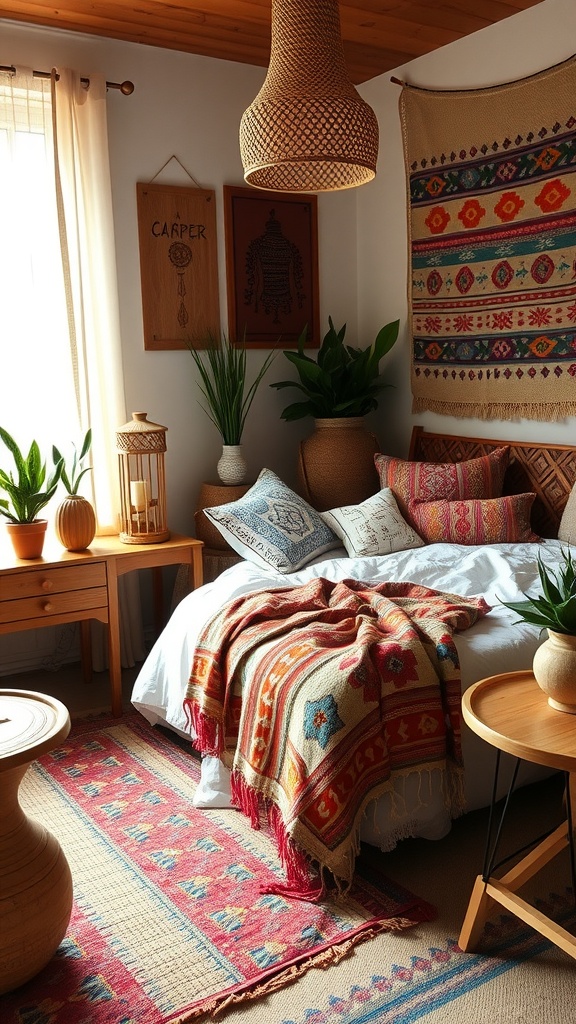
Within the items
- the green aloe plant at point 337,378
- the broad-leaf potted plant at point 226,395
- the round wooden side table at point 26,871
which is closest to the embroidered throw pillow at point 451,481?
the green aloe plant at point 337,378

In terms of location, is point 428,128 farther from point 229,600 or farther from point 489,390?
point 229,600

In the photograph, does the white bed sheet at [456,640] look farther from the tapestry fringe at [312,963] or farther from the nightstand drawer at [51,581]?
the nightstand drawer at [51,581]

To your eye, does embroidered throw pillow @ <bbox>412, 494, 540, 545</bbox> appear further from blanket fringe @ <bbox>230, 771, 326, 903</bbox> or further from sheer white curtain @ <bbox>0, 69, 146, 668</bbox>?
blanket fringe @ <bbox>230, 771, 326, 903</bbox>

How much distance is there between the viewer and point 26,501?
10.5 ft

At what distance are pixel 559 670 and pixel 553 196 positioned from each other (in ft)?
7.47

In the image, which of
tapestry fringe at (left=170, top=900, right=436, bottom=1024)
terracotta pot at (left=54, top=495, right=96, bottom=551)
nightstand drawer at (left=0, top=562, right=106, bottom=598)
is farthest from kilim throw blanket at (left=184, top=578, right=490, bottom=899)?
terracotta pot at (left=54, top=495, right=96, bottom=551)

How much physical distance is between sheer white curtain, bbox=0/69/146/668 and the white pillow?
96 cm

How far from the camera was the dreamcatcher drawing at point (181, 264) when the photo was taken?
391cm

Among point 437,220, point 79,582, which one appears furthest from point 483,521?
point 79,582

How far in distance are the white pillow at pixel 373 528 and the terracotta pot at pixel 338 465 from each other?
382 mm

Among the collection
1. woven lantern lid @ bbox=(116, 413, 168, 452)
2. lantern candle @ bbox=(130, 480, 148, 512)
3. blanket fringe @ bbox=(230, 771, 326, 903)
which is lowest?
blanket fringe @ bbox=(230, 771, 326, 903)

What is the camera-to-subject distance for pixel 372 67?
4074 mm

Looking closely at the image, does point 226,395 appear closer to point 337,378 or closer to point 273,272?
point 337,378

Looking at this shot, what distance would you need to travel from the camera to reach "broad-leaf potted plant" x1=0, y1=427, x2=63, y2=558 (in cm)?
318
